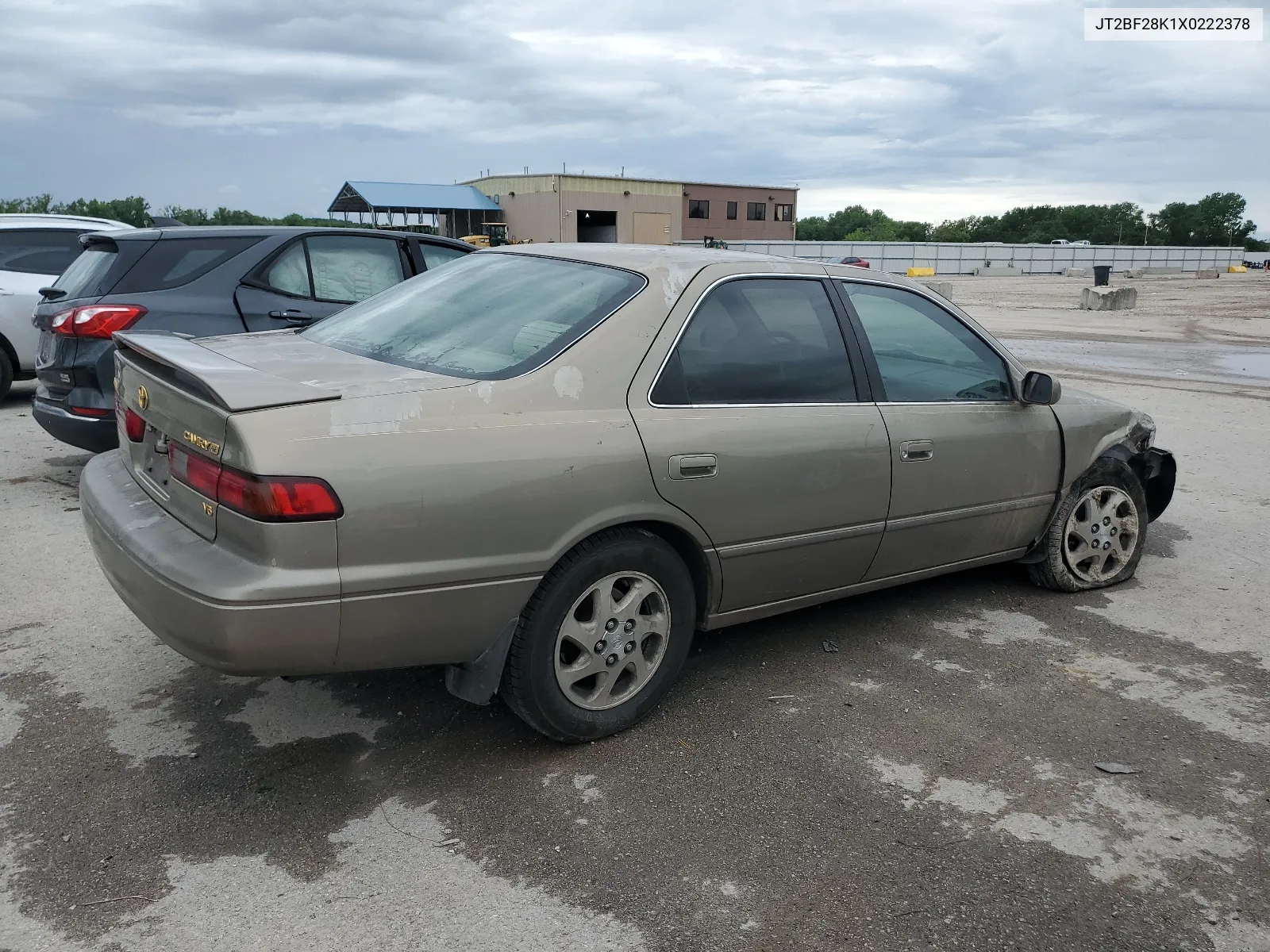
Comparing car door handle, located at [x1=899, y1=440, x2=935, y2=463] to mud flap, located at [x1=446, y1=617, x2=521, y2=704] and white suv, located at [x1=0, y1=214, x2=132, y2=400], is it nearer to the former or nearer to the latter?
mud flap, located at [x1=446, y1=617, x2=521, y2=704]

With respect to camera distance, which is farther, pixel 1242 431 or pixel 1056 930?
pixel 1242 431

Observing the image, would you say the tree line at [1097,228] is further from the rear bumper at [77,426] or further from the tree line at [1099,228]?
the rear bumper at [77,426]

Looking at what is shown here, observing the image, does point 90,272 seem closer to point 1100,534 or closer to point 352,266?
point 352,266

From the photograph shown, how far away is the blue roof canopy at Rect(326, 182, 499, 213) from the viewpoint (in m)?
57.2

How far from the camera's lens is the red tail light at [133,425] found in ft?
11.0

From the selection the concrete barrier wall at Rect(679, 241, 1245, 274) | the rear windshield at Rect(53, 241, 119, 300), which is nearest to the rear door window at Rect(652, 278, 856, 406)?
the rear windshield at Rect(53, 241, 119, 300)

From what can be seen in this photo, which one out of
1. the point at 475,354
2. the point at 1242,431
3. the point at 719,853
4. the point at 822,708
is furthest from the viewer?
the point at 1242,431

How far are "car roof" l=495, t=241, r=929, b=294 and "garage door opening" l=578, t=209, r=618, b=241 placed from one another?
222 feet

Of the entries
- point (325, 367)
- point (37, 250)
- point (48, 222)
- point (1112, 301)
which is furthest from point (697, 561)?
point (1112, 301)

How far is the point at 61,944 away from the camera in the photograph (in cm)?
235

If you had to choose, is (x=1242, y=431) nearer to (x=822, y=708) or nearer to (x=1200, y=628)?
A: (x=1200, y=628)

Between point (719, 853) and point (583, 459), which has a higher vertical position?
point (583, 459)

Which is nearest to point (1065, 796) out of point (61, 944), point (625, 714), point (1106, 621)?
point (625, 714)

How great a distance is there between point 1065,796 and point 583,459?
1.79 meters
